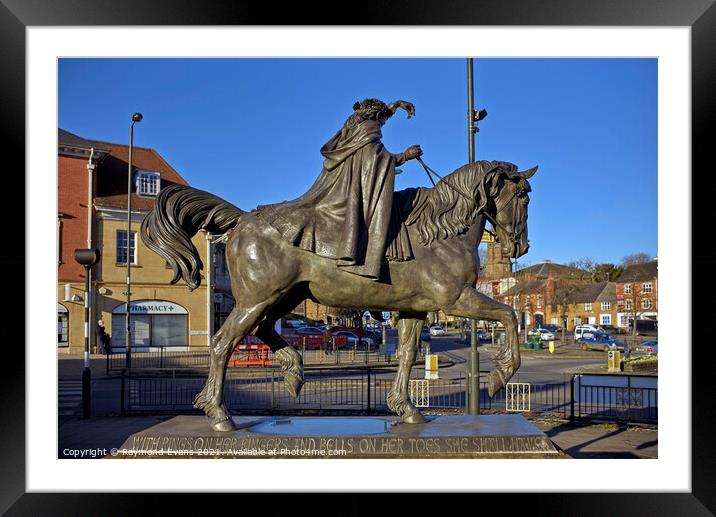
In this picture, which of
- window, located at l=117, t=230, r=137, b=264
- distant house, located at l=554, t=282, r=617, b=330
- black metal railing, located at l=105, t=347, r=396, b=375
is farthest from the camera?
distant house, located at l=554, t=282, r=617, b=330

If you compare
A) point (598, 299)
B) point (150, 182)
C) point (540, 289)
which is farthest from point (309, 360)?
point (598, 299)

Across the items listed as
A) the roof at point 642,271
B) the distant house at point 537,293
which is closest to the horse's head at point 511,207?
the distant house at point 537,293

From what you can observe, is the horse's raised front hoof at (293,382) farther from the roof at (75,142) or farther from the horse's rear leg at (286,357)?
the roof at (75,142)

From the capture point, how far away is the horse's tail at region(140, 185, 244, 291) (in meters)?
7.10

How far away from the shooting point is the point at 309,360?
32.7 meters

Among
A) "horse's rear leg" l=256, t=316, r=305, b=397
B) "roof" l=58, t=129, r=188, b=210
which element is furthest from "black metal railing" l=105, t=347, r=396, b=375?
"horse's rear leg" l=256, t=316, r=305, b=397

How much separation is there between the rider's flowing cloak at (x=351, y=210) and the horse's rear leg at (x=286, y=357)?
114 cm

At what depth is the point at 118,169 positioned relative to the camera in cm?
4009

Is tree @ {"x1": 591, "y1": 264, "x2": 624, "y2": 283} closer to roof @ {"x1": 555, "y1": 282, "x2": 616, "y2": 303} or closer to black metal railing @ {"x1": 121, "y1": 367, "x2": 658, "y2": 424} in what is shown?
roof @ {"x1": 555, "y1": 282, "x2": 616, "y2": 303}

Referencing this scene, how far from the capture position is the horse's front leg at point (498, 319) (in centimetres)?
679

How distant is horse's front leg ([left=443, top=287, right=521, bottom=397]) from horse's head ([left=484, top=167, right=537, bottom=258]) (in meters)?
0.83

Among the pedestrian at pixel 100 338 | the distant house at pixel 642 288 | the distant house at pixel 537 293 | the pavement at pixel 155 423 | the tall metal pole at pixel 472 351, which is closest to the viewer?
the pavement at pixel 155 423
